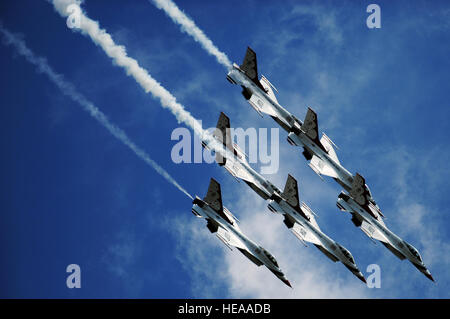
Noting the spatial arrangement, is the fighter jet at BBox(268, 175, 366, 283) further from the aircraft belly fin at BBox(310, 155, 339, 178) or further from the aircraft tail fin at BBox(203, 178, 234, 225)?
the aircraft tail fin at BBox(203, 178, 234, 225)

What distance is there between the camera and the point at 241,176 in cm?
9925

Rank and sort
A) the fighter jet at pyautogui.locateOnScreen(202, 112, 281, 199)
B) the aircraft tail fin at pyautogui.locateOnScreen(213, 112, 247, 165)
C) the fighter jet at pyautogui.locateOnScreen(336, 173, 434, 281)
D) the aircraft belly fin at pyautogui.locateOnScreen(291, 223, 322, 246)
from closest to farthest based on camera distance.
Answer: the aircraft tail fin at pyautogui.locateOnScreen(213, 112, 247, 165)
the fighter jet at pyautogui.locateOnScreen(202, 112, 281, 199)
the aircraft belly fin at pyautogui.locateOnScreen(291, 223, 322, 246)
the fighter jet at pyautogui.locateOnScreen(336, 173, 434, 281)

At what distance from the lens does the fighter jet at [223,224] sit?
Answer: 96.2 meters

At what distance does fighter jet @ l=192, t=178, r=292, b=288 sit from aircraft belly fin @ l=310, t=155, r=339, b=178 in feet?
38.5

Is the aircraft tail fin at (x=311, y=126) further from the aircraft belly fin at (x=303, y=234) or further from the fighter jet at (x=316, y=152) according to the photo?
the aircraft belly fin at (x=303, y=234)

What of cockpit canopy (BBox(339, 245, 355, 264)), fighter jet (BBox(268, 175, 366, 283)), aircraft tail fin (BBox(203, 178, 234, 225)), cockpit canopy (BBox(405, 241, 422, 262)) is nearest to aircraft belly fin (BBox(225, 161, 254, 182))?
aircraft tail fin (BBox(203, 178, 234, 225))

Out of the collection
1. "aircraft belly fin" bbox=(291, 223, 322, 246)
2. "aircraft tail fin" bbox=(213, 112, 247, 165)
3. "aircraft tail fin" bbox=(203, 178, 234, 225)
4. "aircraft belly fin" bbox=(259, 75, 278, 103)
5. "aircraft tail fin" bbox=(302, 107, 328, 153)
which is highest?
"aircraft belly fin" bbox=(259, 75, 278, 103)

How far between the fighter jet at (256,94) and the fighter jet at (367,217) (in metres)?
10.7

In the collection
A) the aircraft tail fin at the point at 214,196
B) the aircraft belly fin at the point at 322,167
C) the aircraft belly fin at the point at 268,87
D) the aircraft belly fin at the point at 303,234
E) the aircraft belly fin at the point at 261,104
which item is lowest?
the aircraft belly fin at the point at 303,234

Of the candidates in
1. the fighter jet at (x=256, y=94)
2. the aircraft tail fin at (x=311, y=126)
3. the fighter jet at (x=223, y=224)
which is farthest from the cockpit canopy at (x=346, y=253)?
the fighter jet at (x=256, y=94)

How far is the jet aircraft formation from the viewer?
323 feet

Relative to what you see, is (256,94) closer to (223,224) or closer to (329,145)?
(329,145)

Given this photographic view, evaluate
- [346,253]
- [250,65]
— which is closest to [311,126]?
[250,65]
